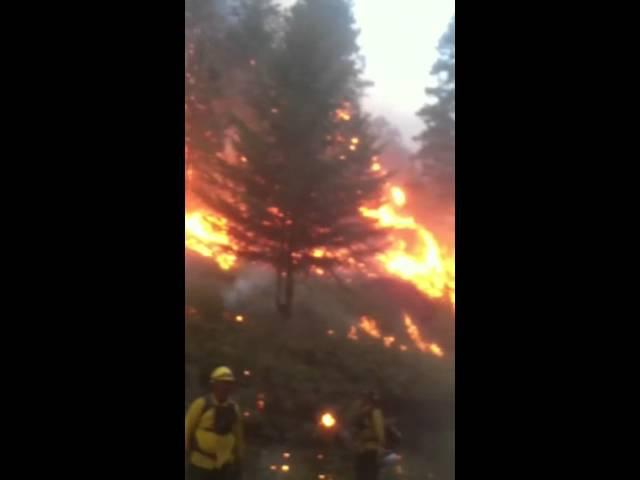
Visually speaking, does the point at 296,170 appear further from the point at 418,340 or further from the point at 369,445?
the point at 369,445

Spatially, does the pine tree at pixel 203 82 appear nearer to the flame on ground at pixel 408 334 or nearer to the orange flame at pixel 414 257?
the orange flame at pixel 414 257

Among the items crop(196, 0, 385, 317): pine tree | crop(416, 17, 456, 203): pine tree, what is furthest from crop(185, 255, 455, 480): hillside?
crop(416, 17, 456, 203): pine tree

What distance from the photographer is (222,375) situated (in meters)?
2.37

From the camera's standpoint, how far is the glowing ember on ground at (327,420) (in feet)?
7.80

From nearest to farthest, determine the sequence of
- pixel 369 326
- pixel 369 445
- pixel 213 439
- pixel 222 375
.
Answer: pixel 213 439, pixel 369 445, pixel 222 375, pixel 369 326

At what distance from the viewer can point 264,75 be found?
2.52 m

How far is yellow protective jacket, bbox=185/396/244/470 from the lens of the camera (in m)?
2.05

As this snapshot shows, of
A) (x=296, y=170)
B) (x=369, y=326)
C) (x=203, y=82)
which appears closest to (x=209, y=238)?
(x=296, y=170)

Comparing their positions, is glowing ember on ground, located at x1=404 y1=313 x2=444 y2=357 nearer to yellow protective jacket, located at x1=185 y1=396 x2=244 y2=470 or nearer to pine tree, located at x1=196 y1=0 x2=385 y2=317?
pine tree, located at x1=196 y1=0 x2=385 y2=317

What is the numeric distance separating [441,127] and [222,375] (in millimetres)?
1701
